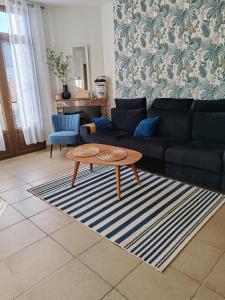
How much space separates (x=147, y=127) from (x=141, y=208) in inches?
56.3

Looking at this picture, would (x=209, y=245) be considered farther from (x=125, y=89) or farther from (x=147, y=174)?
(x=125, y=89)

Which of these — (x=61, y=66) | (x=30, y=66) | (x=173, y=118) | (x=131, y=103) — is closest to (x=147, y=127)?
(x=173, y=118)

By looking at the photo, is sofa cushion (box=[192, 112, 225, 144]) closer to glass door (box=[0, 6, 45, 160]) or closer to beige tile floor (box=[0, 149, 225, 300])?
beige tile floor (box=[0, 149, 225, 300])

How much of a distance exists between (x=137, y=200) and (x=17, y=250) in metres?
1.25

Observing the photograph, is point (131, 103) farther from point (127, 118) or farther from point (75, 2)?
point (75, 2)

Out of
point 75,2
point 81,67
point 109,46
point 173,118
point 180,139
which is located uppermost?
point 75,2

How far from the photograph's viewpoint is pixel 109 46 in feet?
14.2

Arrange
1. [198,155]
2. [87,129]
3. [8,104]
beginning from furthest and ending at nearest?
[8,104] → [87,129] → [198,155]

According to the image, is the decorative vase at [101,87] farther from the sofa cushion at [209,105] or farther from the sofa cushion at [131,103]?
the sofa cushion at [209,105]

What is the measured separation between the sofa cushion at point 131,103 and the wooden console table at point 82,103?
44 cm

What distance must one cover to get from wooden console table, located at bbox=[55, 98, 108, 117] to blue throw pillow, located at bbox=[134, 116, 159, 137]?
1.28 meters

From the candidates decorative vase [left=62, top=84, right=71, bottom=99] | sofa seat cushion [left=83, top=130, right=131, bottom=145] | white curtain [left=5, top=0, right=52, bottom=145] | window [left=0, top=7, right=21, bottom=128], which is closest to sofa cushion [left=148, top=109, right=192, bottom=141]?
sofa seat cushion [left=83, top=130, right=131, bottom=145]

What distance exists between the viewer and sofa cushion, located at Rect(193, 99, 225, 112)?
3.06 metres

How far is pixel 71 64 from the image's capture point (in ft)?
15.0
